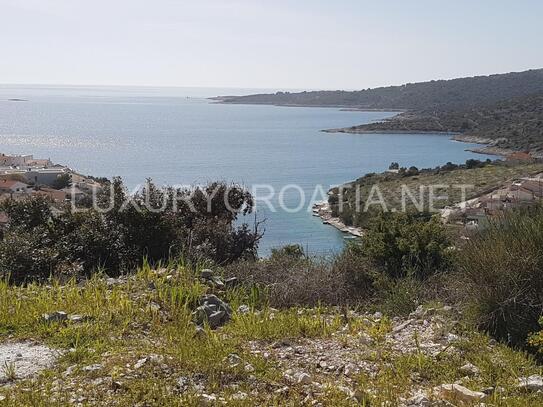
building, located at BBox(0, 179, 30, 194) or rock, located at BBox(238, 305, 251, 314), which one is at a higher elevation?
rock, located at BBox(238, 305, 251, 314)

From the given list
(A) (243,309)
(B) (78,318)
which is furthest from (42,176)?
(B) (78,318)

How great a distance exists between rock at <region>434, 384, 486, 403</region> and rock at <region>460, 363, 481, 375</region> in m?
0.34

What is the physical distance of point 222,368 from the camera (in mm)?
3551

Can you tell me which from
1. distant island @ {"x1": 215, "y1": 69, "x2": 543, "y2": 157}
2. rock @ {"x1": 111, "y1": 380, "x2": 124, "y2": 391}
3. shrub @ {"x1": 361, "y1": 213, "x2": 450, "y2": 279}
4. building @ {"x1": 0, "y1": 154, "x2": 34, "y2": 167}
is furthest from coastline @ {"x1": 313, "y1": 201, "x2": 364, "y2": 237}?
distant island @ {"x1": 215, "y1": 69, "x2": 543, "y2": 157}

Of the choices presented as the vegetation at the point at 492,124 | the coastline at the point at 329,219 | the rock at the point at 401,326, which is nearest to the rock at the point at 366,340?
the rock at the point at 401,326

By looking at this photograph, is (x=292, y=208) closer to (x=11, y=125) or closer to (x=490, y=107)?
(x=490, y=107)

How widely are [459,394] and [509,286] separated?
147cm

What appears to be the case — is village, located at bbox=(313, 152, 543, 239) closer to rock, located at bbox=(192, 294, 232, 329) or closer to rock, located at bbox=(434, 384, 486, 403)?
rock, located at bbox=(192, 294, 232, 329)

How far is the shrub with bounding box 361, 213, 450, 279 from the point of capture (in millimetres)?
6469

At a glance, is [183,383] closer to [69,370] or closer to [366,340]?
[69,370]

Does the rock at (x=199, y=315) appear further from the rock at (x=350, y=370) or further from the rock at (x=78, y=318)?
the rock at (x=350, y=370)

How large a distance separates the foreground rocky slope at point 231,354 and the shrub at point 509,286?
24 cm

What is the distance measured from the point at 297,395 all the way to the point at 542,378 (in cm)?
156

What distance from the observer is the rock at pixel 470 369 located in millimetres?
3654
